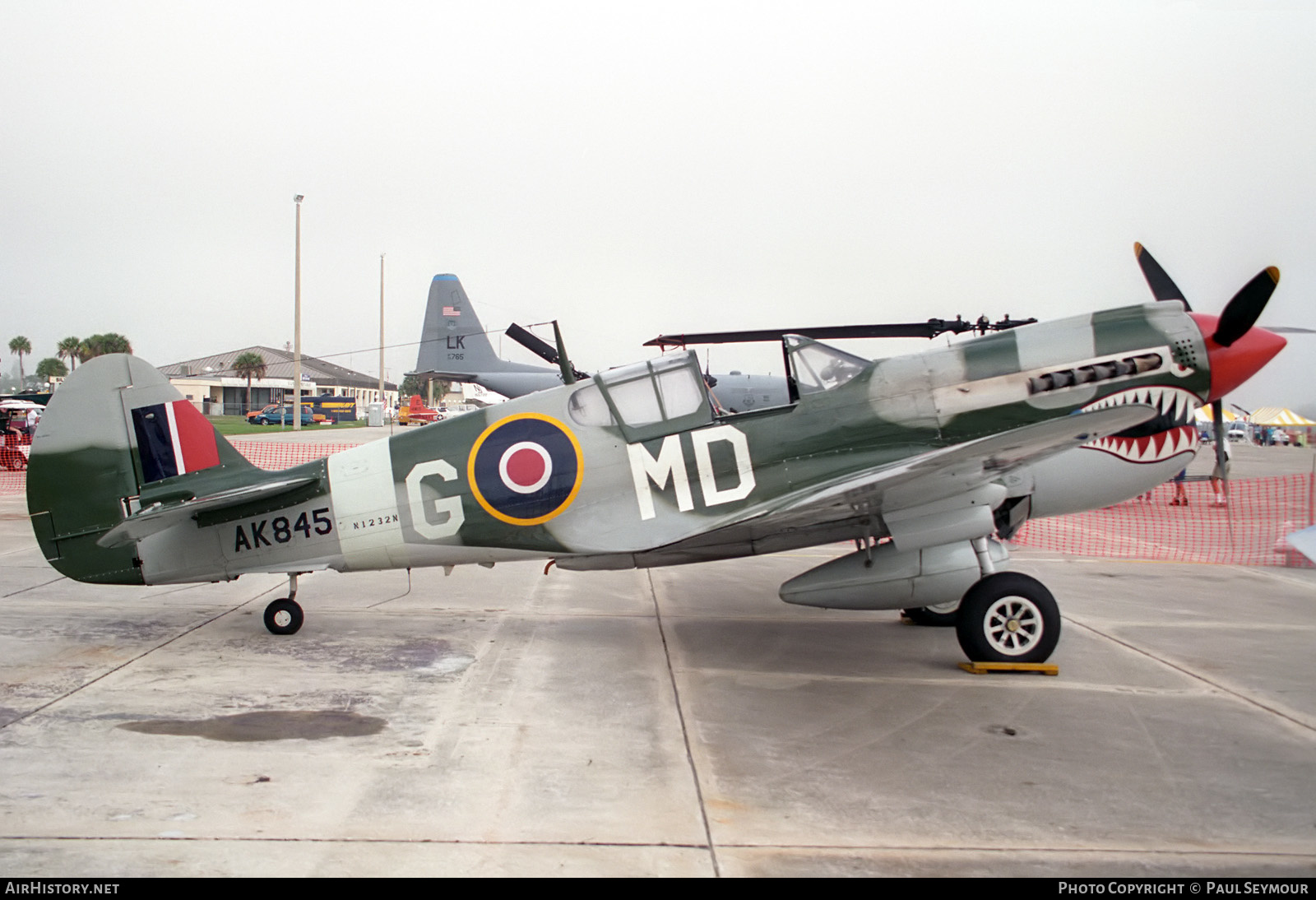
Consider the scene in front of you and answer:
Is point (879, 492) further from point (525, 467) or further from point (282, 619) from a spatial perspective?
point (282, 619)

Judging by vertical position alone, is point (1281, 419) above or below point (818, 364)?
below

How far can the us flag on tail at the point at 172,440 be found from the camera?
6848 mm

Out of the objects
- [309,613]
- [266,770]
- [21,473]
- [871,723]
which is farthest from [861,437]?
[21,473]

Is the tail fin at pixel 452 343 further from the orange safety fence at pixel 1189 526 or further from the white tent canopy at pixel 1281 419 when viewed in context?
the white tent canopy at pixel 1281 419

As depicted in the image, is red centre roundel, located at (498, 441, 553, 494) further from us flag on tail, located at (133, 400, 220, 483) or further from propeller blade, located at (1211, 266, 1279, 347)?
propeller blade, located at (1211, 266, 1279, 347)

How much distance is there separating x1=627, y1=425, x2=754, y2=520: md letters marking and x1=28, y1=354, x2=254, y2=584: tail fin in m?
3.28

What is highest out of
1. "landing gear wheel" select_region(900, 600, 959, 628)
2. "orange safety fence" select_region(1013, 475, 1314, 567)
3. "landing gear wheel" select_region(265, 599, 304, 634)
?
"landing gear wheel" select_region(265, 599, 304, 634)

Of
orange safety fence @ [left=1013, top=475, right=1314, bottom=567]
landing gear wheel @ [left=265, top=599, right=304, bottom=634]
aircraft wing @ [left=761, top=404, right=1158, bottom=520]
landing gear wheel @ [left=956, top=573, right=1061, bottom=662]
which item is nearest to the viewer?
aircraft wing @ [left=761, top=404, right=1158, bottom=520]

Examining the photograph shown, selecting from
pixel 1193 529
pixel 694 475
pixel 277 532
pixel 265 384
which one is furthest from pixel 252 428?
pixel 694 475

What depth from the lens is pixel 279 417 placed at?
70312 millimetres

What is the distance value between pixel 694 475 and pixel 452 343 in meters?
19.0

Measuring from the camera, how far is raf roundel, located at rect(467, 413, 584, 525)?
6.42m

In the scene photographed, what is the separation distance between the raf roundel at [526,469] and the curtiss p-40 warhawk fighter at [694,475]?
14 mm

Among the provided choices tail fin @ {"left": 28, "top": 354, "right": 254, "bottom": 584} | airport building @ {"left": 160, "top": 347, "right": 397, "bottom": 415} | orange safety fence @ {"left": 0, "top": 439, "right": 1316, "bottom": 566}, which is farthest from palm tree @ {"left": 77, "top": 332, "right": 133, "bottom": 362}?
tail fin @ {"left": 28, "top": 354, "right": 254, "bottom": 584}
